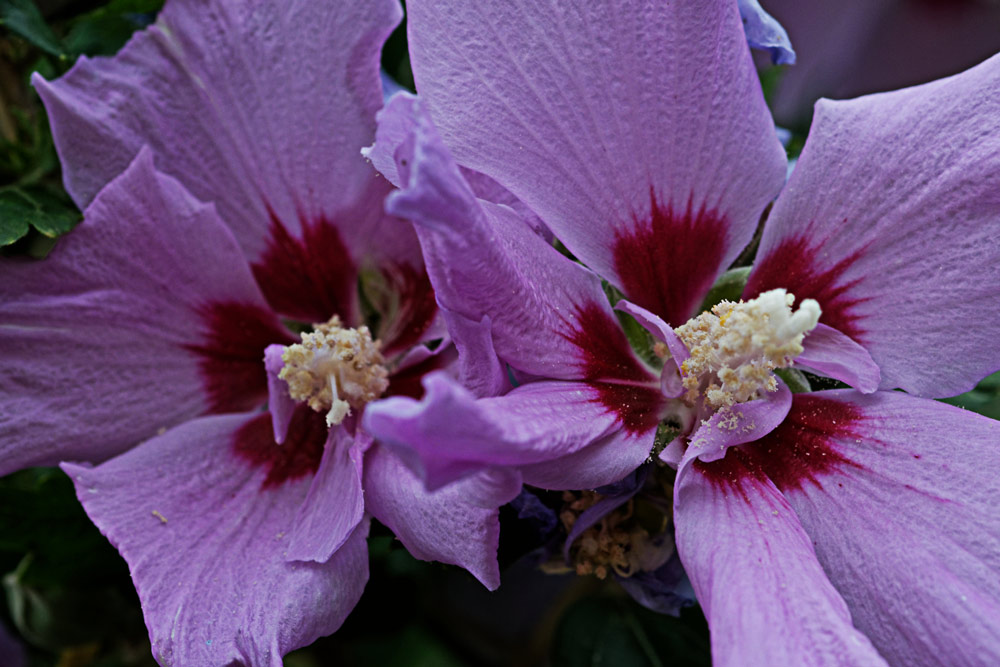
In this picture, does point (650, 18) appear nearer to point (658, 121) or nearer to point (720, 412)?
point (658, 121)

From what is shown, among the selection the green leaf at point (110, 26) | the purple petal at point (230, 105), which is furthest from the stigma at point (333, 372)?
the green leaf at point (110, 26)

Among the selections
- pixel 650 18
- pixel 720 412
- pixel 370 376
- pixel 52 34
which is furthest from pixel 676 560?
pixel 52 34

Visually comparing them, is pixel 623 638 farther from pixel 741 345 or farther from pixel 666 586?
pixel 741 345

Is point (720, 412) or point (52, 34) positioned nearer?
point (720, 412)

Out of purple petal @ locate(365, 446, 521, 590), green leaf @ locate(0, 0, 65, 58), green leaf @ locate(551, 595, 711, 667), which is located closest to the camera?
purple petal @ locate(365, 446, 521, 590)

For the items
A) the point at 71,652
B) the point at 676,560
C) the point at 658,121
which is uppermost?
the point at 658,121

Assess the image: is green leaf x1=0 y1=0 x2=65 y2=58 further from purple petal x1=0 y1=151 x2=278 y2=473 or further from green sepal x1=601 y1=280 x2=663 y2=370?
green sepal x1=601 y1=280 x2=663 y2=370

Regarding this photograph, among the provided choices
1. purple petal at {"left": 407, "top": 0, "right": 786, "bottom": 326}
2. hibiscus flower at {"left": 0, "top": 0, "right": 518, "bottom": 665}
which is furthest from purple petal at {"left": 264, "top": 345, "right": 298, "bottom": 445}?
purple petal at {"left": 407, "top": 0, "right": 786, "bottom": 326}
